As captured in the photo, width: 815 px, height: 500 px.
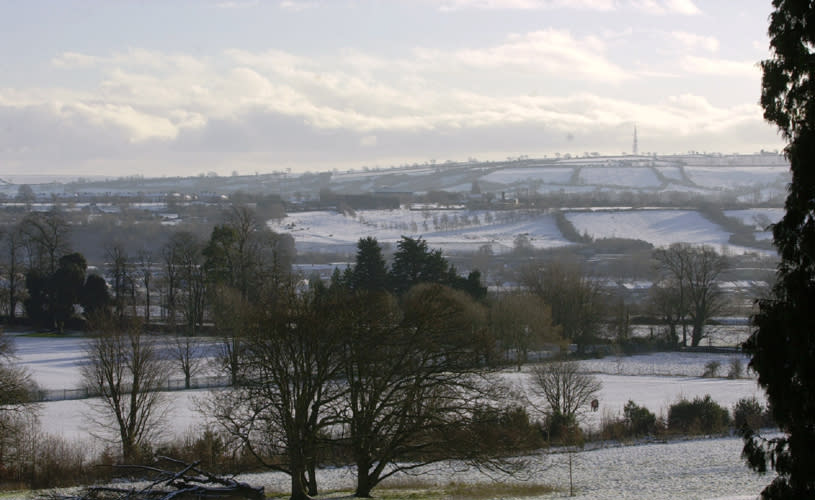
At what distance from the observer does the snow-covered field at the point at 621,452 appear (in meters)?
18.7

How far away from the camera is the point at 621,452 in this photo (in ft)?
79.3

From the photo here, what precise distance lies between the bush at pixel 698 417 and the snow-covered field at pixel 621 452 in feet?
4.90

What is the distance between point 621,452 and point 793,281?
49.6 ft

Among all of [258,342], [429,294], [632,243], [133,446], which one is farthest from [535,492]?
[632,243]

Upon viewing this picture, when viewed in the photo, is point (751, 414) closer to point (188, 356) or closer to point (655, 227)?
point (188, 356)

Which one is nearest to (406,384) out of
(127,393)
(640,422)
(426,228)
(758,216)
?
(640,422)

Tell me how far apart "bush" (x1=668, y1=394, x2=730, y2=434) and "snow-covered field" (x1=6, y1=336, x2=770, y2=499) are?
58.8 inches

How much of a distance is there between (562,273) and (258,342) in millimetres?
38929

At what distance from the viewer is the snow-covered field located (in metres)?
18.7

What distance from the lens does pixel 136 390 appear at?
26250 mm

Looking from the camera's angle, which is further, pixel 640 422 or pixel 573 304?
pixel 573 304

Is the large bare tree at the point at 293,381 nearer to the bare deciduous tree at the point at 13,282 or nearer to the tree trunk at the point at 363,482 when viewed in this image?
the tree trunk at the point at 363,482

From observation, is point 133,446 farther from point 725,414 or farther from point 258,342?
point 725,414

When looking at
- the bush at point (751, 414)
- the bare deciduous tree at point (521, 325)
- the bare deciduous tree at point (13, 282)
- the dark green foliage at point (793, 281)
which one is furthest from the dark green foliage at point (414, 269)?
the dark green foliage at point (793, 281)
